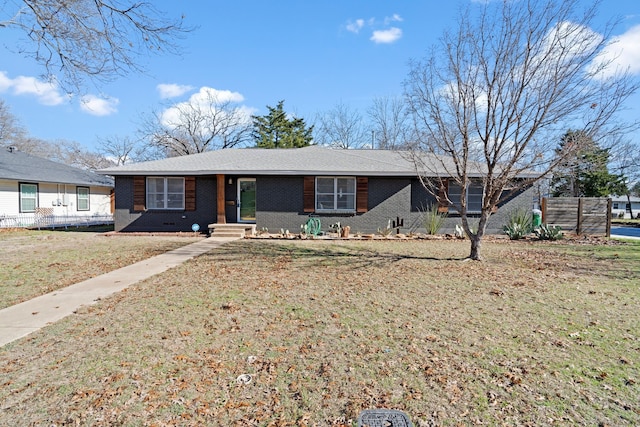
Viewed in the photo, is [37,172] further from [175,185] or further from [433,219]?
[433,219]

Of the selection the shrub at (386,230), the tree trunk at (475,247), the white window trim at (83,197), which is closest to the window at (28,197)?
the white window trim at (83,197)

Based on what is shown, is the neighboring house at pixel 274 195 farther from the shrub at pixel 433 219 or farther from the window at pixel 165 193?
the shrub at pixel 433 219

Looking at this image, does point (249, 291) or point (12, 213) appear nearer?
point (249, 291)

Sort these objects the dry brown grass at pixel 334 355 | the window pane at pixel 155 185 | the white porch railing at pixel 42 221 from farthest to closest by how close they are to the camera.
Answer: the white porch railing at pixel 42 221 < the window pane at pixel 155 185 < the dry brown grass at pixel 334 355

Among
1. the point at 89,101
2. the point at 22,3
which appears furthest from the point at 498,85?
the point at 22,3

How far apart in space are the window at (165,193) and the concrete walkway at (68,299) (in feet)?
20.9

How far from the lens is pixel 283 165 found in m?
14.2

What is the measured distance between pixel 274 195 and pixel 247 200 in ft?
4.88

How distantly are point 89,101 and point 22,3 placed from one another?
7.10 feet

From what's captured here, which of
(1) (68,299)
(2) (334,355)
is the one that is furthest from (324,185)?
(2) (334,355)

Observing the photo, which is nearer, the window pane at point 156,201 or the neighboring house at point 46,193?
the window pane at point 156,201

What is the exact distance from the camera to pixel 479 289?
5.88m

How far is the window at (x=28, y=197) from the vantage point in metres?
17.4

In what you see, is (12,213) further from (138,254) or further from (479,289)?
(479,289)
